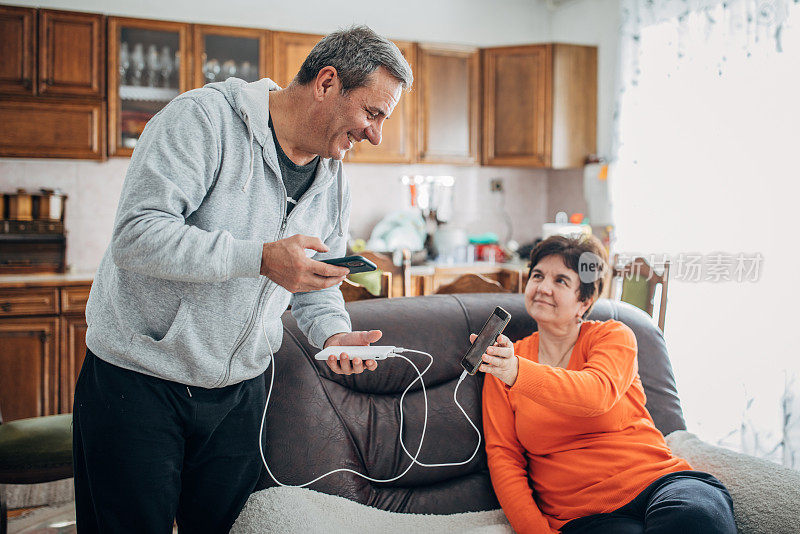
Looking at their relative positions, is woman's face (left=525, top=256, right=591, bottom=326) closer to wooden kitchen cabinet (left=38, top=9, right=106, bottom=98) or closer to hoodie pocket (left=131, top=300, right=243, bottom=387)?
hoodie pocket (left=131, top=300, right=243, bottom=387)

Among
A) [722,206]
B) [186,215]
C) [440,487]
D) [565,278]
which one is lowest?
[440,487]

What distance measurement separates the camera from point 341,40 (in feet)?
3.98

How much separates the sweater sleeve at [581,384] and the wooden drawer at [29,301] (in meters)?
2.86

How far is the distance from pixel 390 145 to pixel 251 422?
324 cm

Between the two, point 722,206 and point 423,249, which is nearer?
point 722,206

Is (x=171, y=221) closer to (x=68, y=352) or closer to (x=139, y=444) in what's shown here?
(x=139, y=444)

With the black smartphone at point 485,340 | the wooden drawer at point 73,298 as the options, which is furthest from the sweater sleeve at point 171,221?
the wooden drawer at point 73,298

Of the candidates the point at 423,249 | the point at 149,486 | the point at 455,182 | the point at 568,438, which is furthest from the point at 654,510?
the point at 455,182

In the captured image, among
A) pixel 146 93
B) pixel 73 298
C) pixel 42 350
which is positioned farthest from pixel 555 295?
pixel 146 93

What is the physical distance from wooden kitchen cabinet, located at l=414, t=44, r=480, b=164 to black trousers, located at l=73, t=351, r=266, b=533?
342cm

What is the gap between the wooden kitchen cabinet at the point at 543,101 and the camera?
4430 millimetres

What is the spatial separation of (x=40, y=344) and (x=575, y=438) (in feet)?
9.75

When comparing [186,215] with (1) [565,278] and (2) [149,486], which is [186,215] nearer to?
(2) [149,486]

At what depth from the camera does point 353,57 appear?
47.1 inches
